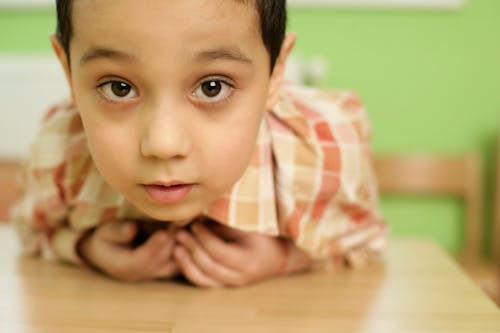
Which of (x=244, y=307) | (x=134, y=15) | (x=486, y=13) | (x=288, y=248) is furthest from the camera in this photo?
(x=486, y=13)

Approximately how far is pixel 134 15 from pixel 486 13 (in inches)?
61.1

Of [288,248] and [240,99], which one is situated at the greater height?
[240,99]

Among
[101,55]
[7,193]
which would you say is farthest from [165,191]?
[7,193]

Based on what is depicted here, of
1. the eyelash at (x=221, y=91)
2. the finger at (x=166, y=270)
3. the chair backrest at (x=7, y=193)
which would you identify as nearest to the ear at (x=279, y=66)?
the eyelash at (x=221, y=91)

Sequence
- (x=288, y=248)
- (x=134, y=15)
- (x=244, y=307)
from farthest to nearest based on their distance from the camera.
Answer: (x=288, y=248) → (x=244, y=307) → (x=134, y=15)

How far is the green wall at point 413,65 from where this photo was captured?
1814 mm

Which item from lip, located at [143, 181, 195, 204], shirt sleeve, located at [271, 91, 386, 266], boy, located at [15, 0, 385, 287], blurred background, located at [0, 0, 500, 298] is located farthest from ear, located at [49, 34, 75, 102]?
blurred background, located at [0, 0, 500, 298]

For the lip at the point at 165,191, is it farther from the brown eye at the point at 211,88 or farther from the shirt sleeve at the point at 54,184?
the shirt sleeve at the point at 54,184

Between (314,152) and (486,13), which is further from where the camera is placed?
(486,13)

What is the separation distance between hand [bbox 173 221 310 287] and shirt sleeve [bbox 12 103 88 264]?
153mm

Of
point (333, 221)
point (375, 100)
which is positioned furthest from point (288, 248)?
point (375, 100)

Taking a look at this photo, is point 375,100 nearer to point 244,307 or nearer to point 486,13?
point 486,13

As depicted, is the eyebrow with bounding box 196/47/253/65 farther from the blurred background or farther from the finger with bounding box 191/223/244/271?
the blurred background

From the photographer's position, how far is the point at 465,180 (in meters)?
1.81
